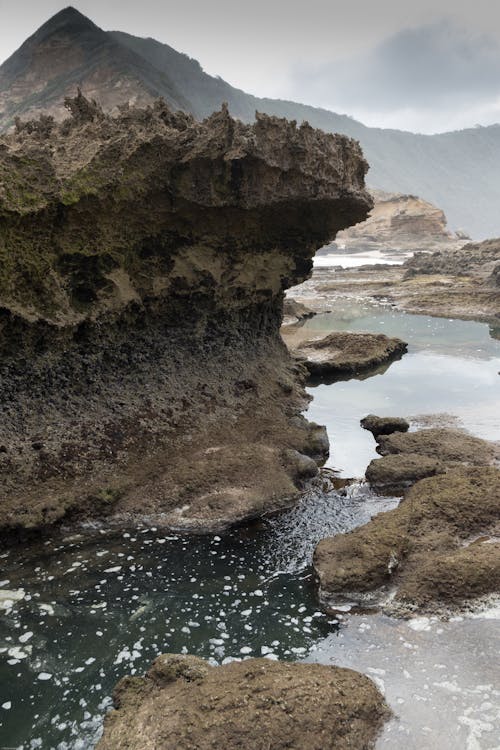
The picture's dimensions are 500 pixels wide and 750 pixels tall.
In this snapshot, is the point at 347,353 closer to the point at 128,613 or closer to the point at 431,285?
the point at 128,613

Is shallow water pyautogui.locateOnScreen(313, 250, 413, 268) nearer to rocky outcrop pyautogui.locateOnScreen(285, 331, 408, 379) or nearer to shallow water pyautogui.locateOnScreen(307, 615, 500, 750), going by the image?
rocky outcrop pyautogui.locateOnScreen(285, 331, 408, 379)

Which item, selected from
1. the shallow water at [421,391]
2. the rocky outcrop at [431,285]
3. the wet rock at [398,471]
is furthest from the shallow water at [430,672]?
the rocky outcrop at [431,285]

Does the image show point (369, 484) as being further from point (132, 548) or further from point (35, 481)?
point (35, 481)

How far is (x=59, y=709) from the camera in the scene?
5.28m

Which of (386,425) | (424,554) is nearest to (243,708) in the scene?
(424,554)

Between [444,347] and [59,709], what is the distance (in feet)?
64.2

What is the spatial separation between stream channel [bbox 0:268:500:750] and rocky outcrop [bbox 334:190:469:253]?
246ft

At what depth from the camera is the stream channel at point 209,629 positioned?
16.8ft

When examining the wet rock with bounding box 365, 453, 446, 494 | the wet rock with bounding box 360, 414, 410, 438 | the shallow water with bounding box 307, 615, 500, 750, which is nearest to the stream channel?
the shallow water with bounding box 307, 615, 500, 750

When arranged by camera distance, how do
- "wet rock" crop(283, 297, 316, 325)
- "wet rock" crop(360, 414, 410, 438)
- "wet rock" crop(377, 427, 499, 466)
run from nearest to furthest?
"wet rock" crop(377, 427, 499, 466)
"wet rock" crop(360, 414, 410, 438)
"wet rock" crop(283, 297, 316, 325)

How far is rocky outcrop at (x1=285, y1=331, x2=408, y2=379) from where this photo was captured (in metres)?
18.2

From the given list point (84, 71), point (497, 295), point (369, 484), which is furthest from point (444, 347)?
point (84, 71)

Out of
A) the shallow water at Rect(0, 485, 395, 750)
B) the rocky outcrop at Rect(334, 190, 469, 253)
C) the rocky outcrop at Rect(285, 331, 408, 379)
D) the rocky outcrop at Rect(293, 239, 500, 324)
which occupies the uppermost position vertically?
the rocky outcrop at Rect(334, 190, 469, 253)

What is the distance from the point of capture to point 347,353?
19.8m
